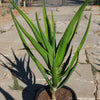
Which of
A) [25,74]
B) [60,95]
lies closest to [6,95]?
[25,74]

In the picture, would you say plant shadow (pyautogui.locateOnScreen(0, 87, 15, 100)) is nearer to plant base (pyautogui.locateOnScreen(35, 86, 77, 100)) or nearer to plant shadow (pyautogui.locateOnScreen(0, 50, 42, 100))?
plant shadow (pyautogui.locateOnScreen(0, 50, 42, 100))

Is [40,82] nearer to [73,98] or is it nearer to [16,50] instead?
[73,98]

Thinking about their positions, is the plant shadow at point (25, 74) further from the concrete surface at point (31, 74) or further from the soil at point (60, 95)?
the soil at point (60, 95)

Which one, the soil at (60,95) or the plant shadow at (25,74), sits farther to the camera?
the plant shadow at (25,74)

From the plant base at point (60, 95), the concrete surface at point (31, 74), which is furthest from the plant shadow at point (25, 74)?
the plant base at point (60, 95)

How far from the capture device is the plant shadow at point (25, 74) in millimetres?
1685

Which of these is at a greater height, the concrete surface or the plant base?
the plant base

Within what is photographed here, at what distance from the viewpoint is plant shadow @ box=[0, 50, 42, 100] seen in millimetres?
1685

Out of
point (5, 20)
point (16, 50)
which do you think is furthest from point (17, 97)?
point (5, 20)

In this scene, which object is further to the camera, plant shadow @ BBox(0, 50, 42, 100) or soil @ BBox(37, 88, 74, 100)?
plant shadow @ BBox(0, 50, 42, 100)

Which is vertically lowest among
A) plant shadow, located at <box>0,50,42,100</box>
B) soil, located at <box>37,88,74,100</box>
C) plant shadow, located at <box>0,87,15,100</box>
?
plant shadow, located at <box>0,87,15,100</box>

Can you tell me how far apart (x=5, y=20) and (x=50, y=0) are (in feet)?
10.7

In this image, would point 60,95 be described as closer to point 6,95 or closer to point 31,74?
point 6,95

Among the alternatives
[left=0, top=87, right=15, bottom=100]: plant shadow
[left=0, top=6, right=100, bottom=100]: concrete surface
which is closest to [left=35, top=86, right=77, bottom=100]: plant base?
[left=0, top=6, right=100, bottom=100]: concrete surface
